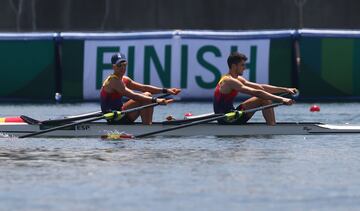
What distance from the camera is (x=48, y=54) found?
32469mm

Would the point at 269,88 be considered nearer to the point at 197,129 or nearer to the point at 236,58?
the point at 236,58

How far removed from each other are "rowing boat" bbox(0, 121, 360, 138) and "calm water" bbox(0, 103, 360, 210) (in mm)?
156

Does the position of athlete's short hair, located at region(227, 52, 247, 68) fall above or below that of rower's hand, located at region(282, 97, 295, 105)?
above

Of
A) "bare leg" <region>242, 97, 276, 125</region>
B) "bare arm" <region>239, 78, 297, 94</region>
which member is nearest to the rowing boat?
"bare leg" <region>242, 97, 276, 125</region>

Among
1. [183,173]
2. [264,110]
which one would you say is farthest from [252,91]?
[183,173]

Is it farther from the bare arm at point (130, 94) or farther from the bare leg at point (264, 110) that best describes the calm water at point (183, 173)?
the bare arm at point (130, 94)

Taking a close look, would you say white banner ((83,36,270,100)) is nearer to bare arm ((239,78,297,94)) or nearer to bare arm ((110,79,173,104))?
bare arm ((239,78,297,94))

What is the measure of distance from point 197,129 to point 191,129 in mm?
116

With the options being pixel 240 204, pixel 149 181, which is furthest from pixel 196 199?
pixel 149 181

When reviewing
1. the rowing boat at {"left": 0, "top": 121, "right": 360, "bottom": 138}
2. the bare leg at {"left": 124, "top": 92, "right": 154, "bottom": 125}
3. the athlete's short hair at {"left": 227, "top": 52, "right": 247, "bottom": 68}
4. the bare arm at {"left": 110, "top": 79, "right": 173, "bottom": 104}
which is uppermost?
the athlete's short hair at {"left": 227, "top": 52, "right": 247, "bottom": 68}

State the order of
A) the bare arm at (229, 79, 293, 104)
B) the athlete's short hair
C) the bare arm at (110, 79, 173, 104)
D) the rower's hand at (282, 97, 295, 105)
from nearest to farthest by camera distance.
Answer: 1. the rower's hand at (282, 97, 295, 105)
2. the bare arm at (229, 79, 293, 104)
3. the bare arm at (110, 79, 173, 104)
4. the athlete's short hair

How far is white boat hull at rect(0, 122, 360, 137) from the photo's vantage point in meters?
21.4

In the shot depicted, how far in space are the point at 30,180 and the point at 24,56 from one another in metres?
17.1

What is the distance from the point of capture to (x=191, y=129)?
2172 centimetres
